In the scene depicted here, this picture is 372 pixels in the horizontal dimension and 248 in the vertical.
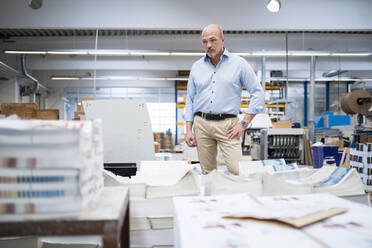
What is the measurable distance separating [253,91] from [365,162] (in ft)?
3.87

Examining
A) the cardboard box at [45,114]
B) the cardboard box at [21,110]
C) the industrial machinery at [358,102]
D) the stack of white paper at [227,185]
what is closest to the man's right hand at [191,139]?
the stack of white paper at [227,185]

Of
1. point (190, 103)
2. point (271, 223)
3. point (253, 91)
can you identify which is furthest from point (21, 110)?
point (271, 223)

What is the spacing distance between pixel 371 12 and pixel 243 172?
504cm

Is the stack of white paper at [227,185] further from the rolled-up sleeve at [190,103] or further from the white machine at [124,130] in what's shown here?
the white machine at [124,130]

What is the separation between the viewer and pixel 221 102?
2.19 meters

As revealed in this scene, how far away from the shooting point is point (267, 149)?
4637 mm

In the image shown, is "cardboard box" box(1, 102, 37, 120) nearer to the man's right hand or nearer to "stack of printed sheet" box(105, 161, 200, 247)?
the man's right hand

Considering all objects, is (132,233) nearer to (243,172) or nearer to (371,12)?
(243,172)

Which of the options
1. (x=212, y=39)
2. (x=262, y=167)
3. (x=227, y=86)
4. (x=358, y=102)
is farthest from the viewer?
(x=358, y=102)

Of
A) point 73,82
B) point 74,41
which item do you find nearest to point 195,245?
point 74,41

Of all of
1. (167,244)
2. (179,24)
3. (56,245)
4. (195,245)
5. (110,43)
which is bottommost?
(56,245)

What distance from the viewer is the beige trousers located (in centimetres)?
216

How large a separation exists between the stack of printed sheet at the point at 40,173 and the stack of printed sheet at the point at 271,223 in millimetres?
300

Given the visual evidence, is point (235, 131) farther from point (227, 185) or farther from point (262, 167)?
point (227, 185)
